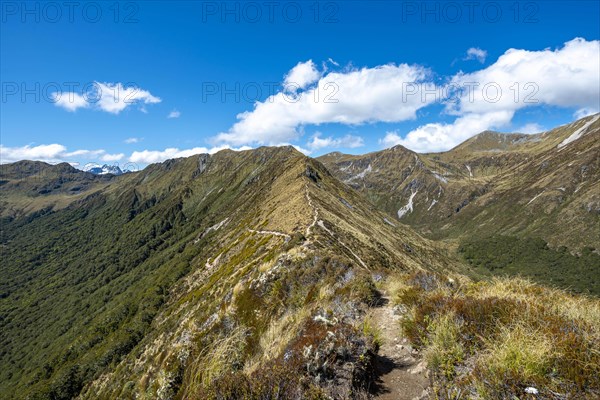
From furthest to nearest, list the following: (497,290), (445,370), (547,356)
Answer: (497,290)
(445,370)
(547,356)

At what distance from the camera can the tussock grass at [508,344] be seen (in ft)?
20.6

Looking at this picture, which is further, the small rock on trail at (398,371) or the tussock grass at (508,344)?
the small rock on trail at (398,371)

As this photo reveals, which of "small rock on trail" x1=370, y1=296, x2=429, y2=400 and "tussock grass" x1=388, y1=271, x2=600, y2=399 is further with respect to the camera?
"small rock on trail" x1=370, y1=296, x2=429, y2=400

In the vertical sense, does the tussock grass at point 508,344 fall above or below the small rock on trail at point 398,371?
above

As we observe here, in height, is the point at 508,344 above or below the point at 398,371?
above

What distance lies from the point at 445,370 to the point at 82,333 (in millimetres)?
244403

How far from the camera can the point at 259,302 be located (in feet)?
110

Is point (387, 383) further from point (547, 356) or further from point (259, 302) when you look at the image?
point (259, 302)

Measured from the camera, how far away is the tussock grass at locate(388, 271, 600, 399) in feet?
20.6

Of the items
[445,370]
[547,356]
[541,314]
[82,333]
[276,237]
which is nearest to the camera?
[547,356]

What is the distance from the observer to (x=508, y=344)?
23.7ft

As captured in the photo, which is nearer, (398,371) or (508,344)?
(508,344)

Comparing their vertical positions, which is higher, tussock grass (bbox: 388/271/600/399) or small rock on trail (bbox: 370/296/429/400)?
tussock grass (bbox: 388/271/600/399)

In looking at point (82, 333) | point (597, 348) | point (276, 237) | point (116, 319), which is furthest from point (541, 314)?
point (82, 333)
